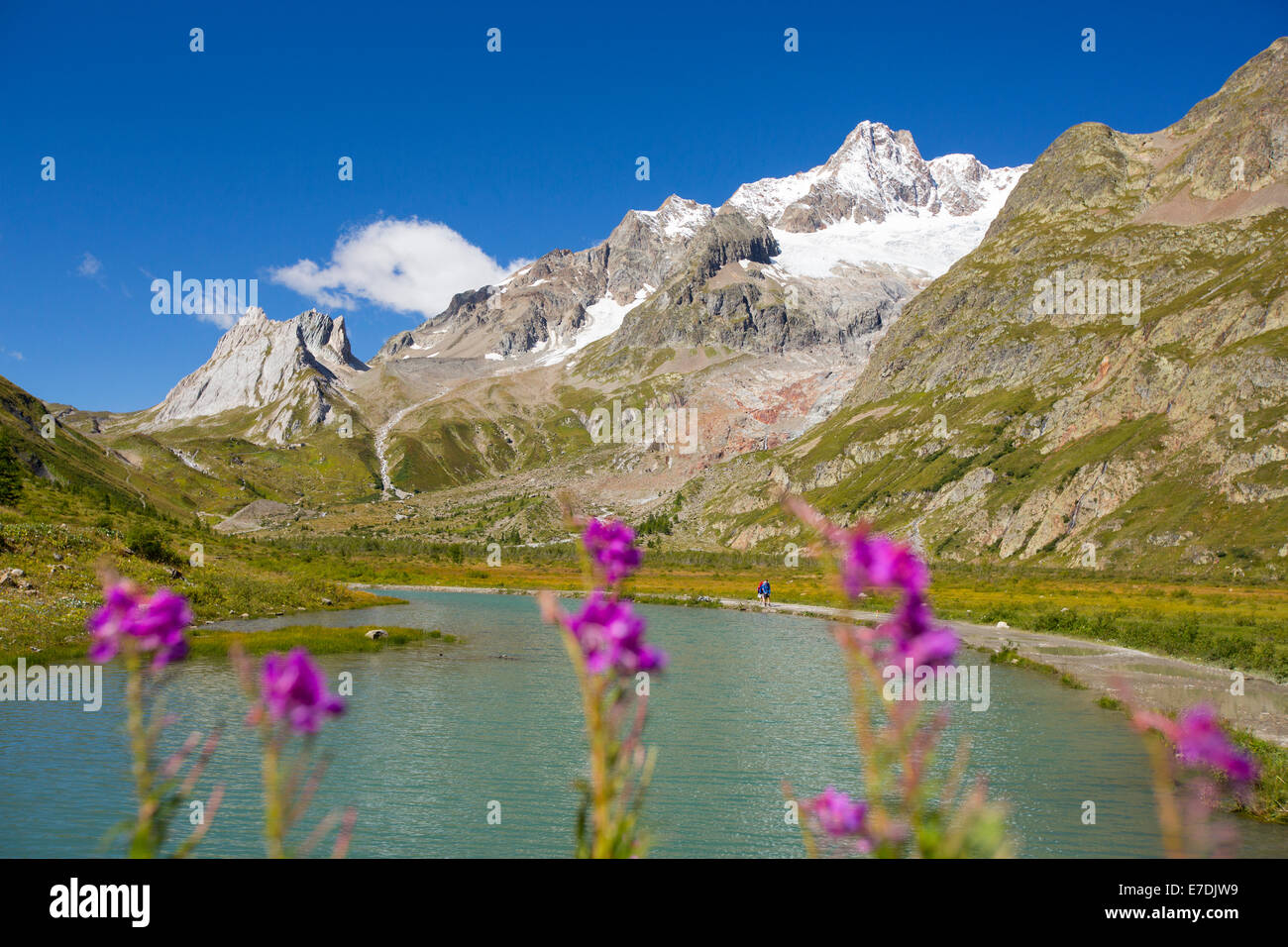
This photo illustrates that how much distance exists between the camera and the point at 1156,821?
73.8ft

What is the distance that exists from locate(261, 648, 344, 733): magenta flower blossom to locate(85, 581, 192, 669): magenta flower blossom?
70 centimetres

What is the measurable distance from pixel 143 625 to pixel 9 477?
273ft

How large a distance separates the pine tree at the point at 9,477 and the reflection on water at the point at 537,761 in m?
34.8

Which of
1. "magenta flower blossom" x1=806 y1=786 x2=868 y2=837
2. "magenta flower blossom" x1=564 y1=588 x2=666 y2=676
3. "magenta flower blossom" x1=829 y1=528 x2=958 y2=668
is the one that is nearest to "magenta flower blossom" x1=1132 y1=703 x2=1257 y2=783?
"magenta flower blossom" x1=829 y1=528 x2=958 y2=668

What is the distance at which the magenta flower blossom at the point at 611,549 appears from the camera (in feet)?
13.9

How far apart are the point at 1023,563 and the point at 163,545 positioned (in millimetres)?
140785

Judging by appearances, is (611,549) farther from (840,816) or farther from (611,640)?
(840,816)

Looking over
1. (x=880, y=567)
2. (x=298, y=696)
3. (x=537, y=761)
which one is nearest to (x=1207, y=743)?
(x=880, y=567)

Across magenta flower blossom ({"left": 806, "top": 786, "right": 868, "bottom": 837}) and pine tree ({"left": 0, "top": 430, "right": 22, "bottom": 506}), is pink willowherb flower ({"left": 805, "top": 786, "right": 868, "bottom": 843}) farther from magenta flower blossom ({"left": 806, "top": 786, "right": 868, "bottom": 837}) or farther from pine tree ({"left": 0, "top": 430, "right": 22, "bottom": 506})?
pine tree ({"left": 0, "top": 430, "right": 22, "bottom": 506})

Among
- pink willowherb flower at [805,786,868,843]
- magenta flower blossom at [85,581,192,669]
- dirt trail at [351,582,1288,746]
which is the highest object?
magenta flower blossom at [85,581,192,669]

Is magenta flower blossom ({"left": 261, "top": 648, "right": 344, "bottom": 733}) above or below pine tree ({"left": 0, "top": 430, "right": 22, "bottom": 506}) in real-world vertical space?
below

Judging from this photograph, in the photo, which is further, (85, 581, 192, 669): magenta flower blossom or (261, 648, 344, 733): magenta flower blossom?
(85, 581, 192, 669): magenta flower blossom

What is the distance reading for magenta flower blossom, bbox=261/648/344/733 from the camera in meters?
3.43

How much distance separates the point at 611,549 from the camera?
4348 mm
